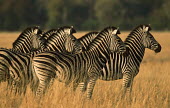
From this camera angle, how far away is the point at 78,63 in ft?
27.9

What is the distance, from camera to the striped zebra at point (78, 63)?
809cm

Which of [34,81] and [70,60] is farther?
[34,81]

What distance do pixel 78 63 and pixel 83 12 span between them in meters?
69.0

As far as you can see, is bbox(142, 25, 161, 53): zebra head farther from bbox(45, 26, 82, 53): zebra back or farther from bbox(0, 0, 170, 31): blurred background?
bbox(0, 0, 170, 31): blurred background

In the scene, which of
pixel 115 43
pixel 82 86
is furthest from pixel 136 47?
pixel 82 86

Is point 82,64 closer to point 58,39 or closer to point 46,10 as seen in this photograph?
point 58,39

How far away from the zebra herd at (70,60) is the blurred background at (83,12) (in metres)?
52.8

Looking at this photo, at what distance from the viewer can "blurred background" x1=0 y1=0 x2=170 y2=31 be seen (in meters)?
66.3

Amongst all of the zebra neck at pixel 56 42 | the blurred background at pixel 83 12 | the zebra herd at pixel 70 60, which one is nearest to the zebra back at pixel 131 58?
the zebra herd at pixel 70 60

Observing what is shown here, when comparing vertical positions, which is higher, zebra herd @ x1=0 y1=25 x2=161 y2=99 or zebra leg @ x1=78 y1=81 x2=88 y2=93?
zebra herd @ x1=0 y1=25 x2=161 y2=99

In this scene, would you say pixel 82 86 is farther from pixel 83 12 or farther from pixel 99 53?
pixel 83 12

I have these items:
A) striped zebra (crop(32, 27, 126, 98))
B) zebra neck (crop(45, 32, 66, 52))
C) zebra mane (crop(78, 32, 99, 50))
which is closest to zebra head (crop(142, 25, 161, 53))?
striped zebra (crop(32, 27, 126, 98))

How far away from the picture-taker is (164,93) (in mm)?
10422

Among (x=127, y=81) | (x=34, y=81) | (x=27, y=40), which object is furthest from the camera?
(x=27, y=40)
